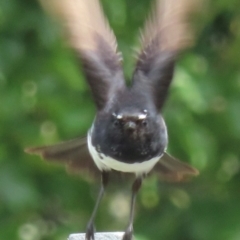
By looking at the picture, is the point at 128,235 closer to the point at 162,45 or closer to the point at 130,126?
the point at 130,126

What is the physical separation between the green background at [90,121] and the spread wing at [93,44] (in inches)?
40.1

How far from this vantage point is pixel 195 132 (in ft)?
17.9

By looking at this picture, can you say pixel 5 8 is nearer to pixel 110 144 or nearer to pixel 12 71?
pixel 12 71

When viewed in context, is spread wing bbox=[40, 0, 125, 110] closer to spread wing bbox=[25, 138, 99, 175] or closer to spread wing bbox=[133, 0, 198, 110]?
spread wing bbox=[133, 0, 198, 110]

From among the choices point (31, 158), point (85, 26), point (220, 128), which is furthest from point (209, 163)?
point (85, 26)

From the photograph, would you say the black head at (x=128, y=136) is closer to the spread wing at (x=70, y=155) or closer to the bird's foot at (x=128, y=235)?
the bird's foot at (x=128, y=235)

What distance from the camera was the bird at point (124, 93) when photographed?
11.1 ft

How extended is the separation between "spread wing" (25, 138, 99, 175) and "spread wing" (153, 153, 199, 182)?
0.89 feet

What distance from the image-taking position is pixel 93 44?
147 inches

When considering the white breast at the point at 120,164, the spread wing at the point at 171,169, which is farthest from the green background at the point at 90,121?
the white breast at the point at 120,164

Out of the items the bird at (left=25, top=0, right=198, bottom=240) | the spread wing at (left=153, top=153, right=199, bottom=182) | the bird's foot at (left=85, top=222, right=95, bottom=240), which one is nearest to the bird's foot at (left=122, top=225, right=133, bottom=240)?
the bird at (left=25, top=0, right=198, bottom=240)

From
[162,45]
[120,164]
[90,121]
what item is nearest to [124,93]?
[120,164]

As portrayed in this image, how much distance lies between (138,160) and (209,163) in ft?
8.01

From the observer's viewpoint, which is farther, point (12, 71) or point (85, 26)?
point (12, 71)
